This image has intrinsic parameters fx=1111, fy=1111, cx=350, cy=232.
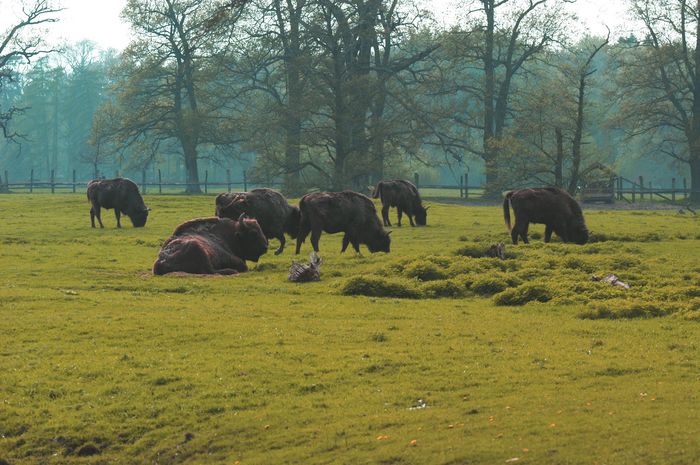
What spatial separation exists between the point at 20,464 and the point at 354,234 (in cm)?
1617

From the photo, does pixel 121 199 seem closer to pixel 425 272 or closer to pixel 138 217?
pixel 138 217

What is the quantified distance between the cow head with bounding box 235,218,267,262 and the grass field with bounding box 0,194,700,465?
1961 millimetres

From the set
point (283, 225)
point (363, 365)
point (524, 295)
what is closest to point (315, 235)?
point (283, 225)

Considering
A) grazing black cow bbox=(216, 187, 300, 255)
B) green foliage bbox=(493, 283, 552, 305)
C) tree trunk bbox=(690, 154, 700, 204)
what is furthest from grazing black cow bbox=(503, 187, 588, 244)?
tree trunk bbox=(690, 154, 700, 204)

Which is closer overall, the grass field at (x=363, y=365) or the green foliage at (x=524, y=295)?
the grass field at (x=363, y=365)

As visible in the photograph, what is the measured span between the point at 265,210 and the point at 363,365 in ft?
48.6

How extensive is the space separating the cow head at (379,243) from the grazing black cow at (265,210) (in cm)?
209

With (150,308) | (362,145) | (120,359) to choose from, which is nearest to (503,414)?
(120,359)

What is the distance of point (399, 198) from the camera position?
37.5m

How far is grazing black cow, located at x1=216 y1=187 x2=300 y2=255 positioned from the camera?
26625 millimetres

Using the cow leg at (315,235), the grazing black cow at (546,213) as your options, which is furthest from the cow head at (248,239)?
the grazing black cow at (546,213)

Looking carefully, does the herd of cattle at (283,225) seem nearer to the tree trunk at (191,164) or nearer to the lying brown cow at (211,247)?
the lying brown cow at (211,247)

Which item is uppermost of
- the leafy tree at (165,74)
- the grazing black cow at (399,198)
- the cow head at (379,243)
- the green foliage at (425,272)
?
the leafy tree at (165,74)

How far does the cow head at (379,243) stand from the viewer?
26.5 m
